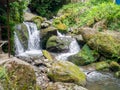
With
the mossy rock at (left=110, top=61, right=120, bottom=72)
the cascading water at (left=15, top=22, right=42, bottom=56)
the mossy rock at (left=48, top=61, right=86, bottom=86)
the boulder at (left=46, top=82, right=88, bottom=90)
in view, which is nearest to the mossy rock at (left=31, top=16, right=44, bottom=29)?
the cascading water at (left=15, top=22, right=42, bottom=56)

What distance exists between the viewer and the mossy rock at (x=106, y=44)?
1597cm

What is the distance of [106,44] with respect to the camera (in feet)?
52.6

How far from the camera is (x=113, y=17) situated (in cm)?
1980

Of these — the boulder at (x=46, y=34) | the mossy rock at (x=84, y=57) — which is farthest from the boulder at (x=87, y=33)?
the boulder at (x=46, y=34)

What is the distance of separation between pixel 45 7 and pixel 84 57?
9577mm

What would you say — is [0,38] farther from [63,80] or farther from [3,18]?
[63,80]

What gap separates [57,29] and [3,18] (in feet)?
20.5

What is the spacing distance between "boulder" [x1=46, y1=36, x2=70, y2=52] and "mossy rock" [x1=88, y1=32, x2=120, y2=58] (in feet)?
5.36

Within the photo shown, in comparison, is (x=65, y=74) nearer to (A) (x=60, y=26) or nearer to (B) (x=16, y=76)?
(B) (x=16, y=76)

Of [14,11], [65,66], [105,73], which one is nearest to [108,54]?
[105,73]

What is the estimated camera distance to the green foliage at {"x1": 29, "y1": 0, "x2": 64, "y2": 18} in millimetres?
24312

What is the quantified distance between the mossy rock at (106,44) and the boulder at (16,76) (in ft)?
27.2

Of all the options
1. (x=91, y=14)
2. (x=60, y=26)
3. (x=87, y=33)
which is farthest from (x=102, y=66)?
(x=91, y=14)

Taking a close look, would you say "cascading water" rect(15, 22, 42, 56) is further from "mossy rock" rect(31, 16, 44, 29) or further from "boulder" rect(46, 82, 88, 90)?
"boulder" rect(46, 82, 88, 90)
